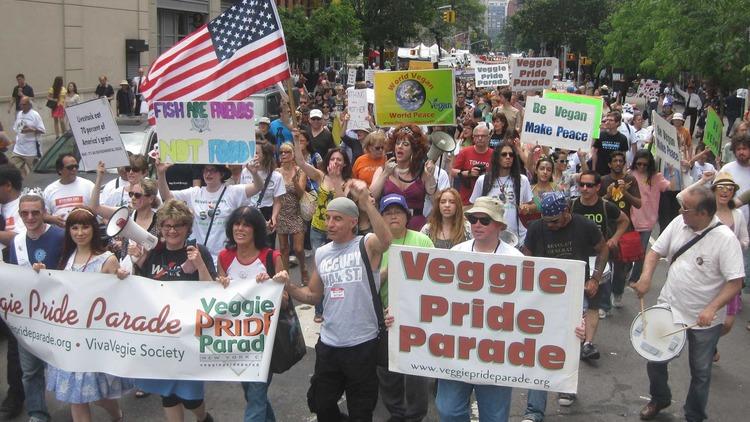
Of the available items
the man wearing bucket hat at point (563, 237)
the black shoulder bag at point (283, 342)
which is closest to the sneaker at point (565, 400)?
the man wearing bucket hat at point (563, 237)

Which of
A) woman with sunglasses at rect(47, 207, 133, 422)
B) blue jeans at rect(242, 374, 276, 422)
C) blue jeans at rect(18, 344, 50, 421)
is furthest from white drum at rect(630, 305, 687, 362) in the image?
blue jeans at rect(18, 344, 50, 421)

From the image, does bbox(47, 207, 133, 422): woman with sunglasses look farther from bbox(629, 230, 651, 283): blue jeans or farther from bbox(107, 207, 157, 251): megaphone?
bbox(629, 230, 651, 283): blue jeans

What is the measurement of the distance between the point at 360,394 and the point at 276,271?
91cm

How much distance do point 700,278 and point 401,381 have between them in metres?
2.05

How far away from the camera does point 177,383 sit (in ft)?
17.3

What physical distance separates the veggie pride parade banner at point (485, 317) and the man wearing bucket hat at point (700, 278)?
1.04 m

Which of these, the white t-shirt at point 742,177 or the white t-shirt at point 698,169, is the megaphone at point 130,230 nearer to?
the white t-shirt at point 742,177

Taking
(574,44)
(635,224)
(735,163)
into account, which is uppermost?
(574,44)

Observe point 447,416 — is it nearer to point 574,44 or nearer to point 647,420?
point 647,420

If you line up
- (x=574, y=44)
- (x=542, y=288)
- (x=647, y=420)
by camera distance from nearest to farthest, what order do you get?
(x=542, y=288), (x=647, y=420), (x=574, y=44)

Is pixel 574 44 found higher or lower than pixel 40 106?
higher

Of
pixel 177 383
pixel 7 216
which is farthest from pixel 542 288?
pixel 7 216

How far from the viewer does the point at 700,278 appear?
219 inches

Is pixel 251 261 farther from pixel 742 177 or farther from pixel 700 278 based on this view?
pixel 742 177
